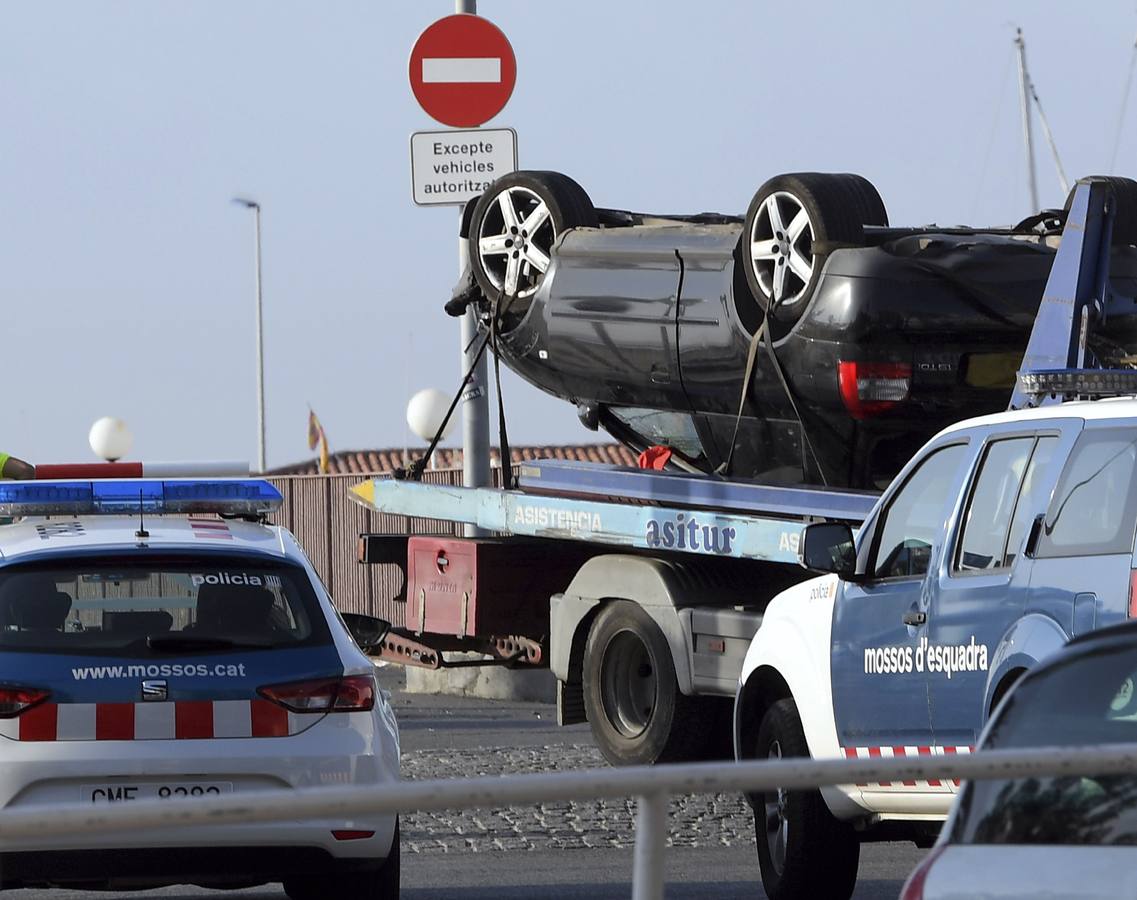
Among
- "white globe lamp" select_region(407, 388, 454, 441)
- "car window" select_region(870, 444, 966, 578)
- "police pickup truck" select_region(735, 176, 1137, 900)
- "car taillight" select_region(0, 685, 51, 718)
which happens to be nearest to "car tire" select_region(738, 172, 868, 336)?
"police pickup truck" select_region(735, 176, 1137, 900)

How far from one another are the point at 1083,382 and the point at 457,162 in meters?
6.84

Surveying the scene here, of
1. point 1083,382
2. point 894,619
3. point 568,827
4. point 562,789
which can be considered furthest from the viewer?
point 568,827

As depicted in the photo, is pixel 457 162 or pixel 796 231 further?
pixel 457 162

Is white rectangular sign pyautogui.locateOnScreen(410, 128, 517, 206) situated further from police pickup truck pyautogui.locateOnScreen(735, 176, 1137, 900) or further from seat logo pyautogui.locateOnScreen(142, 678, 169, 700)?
seat logo pyautogui.locateOnScreen(142, 678, 169, 700)

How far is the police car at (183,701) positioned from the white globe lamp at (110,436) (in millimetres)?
21308

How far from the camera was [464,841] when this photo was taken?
995 centimetres

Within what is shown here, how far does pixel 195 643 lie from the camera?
24.1 ft

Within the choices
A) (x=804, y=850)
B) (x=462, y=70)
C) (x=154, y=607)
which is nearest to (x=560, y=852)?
(x=804, y=850)

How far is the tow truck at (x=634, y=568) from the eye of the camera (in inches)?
416

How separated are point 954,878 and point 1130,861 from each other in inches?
13.3

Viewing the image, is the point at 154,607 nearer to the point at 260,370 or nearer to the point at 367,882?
the point at 367,882

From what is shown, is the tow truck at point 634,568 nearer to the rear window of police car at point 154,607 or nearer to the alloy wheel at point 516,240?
the alloy wheel at point 516,240

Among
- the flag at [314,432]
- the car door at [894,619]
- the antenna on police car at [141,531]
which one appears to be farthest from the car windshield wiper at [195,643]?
the flag at [314,432]

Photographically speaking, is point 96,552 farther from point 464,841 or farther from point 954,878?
point 954,878
